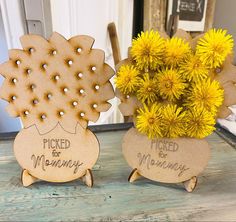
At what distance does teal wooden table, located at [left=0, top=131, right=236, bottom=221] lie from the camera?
1.47 ft

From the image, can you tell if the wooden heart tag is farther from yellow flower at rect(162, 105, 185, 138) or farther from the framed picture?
the framed picture

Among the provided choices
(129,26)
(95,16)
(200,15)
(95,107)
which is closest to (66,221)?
(95,107)

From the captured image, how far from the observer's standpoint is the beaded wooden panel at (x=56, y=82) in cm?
46

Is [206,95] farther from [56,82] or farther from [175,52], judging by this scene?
[56,82]

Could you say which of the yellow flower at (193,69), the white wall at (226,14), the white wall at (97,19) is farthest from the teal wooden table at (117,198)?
the white wall at (226,14)

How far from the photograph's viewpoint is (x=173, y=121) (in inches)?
17.7

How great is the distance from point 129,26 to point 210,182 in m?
1.18

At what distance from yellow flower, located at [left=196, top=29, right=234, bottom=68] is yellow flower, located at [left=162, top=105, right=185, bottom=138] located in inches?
3.9

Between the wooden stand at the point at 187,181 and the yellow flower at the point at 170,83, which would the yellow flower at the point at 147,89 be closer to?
the yellow flower at the point at 170,83

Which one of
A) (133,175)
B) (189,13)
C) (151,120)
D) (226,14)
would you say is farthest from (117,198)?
(226,14)

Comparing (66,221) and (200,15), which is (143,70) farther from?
(200,15)

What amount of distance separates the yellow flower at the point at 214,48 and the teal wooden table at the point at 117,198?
28 cm

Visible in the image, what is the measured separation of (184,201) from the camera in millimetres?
489

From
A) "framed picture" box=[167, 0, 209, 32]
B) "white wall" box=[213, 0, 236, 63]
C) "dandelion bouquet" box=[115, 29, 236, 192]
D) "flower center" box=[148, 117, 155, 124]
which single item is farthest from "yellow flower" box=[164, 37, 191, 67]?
"white wall" box=[213, 0, 236, 63]
